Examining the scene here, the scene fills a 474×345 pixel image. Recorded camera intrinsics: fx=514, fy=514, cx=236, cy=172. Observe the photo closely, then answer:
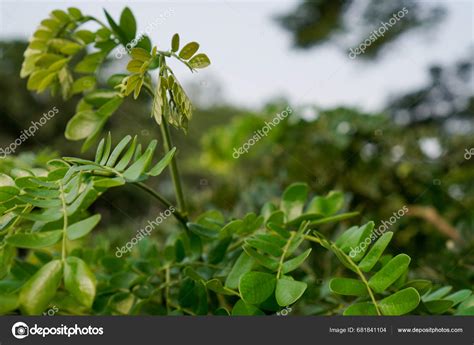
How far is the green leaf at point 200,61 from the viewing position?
477 millimetres

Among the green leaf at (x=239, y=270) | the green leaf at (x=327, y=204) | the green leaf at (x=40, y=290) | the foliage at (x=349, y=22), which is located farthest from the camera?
the foliage at (x=349, y=22)

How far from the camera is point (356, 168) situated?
1322 mm

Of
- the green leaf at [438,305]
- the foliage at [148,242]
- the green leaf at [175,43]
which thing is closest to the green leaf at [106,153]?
the foliage at [148,242]

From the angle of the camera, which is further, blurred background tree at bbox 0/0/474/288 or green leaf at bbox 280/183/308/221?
blurred background tree at bbox 0/0/474/288

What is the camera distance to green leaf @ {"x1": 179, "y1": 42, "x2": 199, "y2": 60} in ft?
1.55

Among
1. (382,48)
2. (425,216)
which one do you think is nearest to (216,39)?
(425,216)

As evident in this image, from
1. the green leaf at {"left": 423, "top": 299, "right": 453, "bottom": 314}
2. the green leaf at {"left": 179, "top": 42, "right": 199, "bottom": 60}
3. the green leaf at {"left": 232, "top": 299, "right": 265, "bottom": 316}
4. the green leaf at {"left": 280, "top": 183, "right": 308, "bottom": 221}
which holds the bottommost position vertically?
the green leaf at {"left": 423, "top": 299, "right": 453, "bottom": 314}

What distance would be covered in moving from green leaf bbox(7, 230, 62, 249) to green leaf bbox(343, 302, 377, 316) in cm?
26

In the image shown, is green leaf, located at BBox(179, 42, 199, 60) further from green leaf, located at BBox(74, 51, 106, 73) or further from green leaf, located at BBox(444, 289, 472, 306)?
green leaf, located at BBox(444, 289, 472, 306)

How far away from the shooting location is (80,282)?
41 cm

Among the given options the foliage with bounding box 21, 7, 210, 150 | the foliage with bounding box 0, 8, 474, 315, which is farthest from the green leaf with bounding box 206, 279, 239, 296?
the foliage with bounding box 21, 7, 210, 150

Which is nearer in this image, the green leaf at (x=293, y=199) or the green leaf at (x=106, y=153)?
the green leaf at (x=106, y=153)

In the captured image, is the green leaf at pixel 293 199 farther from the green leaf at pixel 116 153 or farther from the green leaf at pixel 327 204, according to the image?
the green leaf at pixel 116 153

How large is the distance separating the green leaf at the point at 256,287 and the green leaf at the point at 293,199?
0.16 m
